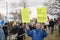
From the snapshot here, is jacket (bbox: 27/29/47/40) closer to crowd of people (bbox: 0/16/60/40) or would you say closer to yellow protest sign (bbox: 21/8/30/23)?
crowd of people (bbox: 0/16/60/40)

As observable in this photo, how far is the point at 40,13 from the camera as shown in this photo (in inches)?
55.9

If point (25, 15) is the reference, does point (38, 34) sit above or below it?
below

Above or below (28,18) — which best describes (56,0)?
above

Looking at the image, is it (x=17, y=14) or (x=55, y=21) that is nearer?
(x=55, y=21)

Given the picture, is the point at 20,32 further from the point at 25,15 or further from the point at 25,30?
the point at 25,15

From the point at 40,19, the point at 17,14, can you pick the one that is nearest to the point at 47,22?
the point at 40,19

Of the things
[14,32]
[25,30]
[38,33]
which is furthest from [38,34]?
[14,32]

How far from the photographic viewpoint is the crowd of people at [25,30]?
140 centimetres

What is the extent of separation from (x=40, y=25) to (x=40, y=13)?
11 centimetres

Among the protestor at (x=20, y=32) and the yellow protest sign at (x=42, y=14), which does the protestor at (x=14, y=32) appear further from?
the yellow protest sign at (x=42, y=14)

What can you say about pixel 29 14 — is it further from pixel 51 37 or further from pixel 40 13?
pixel 51 37

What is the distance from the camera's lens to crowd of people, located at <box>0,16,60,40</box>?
1404mm

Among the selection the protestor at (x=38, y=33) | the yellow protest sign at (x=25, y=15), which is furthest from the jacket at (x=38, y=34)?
the yellow protest sign at (x=25, y=15)

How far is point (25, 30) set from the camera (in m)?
1.47
